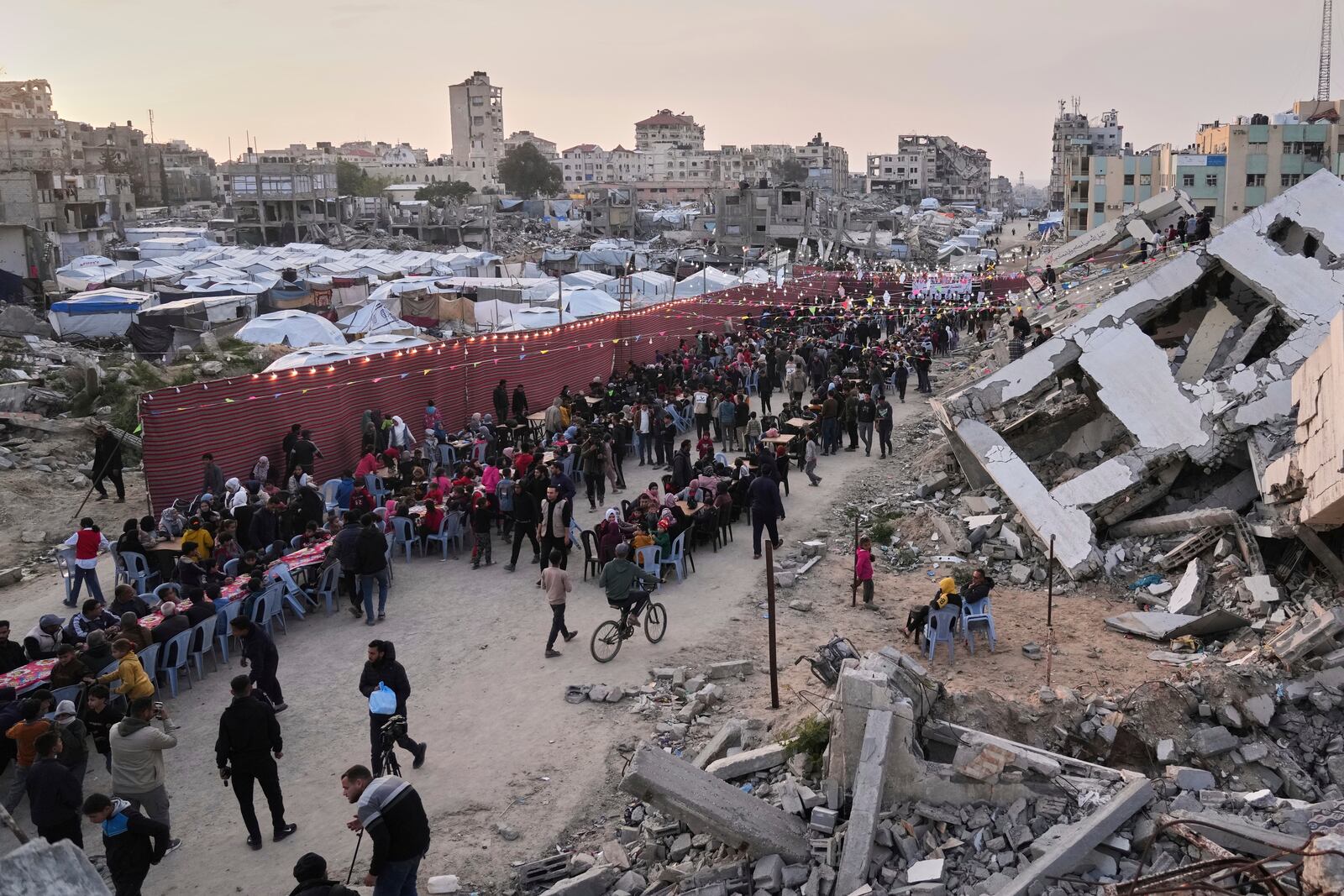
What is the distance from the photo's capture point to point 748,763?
8086 millimetres

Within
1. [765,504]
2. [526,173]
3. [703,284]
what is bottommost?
[765,504]

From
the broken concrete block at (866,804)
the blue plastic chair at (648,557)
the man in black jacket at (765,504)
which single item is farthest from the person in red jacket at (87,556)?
the broken concrete block at (866,804)

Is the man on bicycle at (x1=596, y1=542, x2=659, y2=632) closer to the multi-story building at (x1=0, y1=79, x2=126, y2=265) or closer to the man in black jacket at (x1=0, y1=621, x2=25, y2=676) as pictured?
the man in black jacket at (x1=0, y1=621, x2=25, y2=676)

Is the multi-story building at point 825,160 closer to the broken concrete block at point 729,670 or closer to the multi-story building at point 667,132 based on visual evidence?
the multi-story building at point 667,132

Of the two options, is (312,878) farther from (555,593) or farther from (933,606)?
(933,606)

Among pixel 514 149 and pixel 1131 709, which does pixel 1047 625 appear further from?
pixel 514 149

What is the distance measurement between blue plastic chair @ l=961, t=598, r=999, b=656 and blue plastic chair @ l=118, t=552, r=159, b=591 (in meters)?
9.31

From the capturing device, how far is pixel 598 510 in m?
16.8

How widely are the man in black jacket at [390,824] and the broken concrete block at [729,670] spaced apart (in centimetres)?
461

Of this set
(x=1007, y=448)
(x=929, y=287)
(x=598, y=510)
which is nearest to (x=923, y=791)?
(x=1007, y=448)

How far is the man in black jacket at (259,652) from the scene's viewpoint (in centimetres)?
878

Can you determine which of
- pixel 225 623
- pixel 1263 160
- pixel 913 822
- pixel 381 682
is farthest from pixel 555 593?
pixel 1263 160

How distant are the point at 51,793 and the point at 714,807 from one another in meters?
4.25

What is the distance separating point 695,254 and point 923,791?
59612mm
